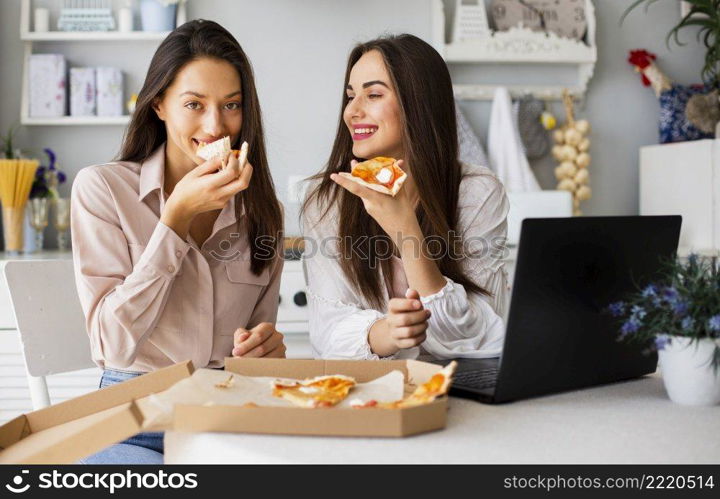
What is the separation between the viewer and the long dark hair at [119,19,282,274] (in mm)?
1556

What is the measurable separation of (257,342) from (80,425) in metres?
0.45

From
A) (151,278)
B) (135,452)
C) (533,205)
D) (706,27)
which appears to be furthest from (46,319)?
(706,27)

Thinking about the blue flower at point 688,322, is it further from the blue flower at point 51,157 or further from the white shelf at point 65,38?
the blue flower at point 51,157

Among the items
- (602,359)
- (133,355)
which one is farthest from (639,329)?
(133,355)

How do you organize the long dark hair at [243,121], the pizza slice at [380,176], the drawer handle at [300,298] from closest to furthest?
the pizza slice at [380,176], the long dark hair at [243,121], the drawer handle at [300,298]

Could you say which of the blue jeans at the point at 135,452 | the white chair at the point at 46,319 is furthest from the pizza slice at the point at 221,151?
the blue jeans at the point at 135,452

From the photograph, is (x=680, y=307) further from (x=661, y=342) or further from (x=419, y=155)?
(x=419, y=155)

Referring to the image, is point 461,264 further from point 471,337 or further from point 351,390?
point 351,390

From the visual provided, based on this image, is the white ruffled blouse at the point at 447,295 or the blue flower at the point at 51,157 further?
the blue flower at the point at 51,157

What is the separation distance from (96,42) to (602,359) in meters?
2.51

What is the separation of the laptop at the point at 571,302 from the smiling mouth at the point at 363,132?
75 cm

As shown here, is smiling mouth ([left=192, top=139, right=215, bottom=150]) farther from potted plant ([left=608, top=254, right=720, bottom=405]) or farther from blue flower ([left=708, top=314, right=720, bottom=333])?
blue flower ([left=708, top=314, right=720, bottom=333])

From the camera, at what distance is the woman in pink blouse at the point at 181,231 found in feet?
4.48

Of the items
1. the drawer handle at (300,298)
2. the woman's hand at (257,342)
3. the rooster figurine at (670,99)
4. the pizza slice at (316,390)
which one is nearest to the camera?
the pizza slice at (316,390)
